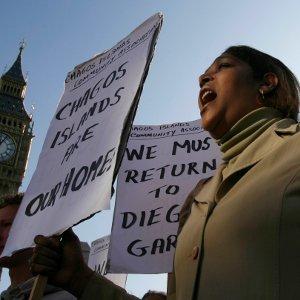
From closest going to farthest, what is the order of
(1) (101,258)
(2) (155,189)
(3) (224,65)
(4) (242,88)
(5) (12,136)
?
(4) (242,88), (3) (224,65), (2) (155,189), (1) (101,258), (5) (12,136)

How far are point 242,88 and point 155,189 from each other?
97.6 inches

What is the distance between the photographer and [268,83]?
1.80 m

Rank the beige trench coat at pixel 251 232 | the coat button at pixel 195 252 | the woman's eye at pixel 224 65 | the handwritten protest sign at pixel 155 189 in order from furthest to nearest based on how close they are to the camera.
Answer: the handwritten protest sign at pixel 155 189 → the woman's eye at pixel 224 65 → the coat button at pixel 195 252 → the beige trench coat at pixel 251 232

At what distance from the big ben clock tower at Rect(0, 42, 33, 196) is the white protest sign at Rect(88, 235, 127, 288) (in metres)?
47.9

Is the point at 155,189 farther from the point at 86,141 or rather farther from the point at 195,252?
the point at 195,252

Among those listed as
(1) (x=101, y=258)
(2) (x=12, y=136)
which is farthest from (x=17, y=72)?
(1) (x=101, y=258)

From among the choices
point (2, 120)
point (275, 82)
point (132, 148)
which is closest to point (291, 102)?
point (275, 82)

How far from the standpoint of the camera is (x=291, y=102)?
1.76 m

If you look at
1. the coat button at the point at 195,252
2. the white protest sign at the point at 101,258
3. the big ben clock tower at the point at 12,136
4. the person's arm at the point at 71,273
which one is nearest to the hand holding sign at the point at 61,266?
the person's arm at the point at 71,273

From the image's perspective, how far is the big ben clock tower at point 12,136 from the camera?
54.4 metres

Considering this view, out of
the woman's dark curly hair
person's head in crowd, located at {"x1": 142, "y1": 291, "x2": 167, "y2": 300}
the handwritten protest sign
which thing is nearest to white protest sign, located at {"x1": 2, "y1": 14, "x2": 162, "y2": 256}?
the woman's dark curly hair

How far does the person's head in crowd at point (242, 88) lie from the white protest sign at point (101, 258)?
18.1ft

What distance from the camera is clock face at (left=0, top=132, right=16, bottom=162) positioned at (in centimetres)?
5396

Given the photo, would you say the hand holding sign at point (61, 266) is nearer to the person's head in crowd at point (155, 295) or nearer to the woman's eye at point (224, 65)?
the woman's eye at point (224, 65)
